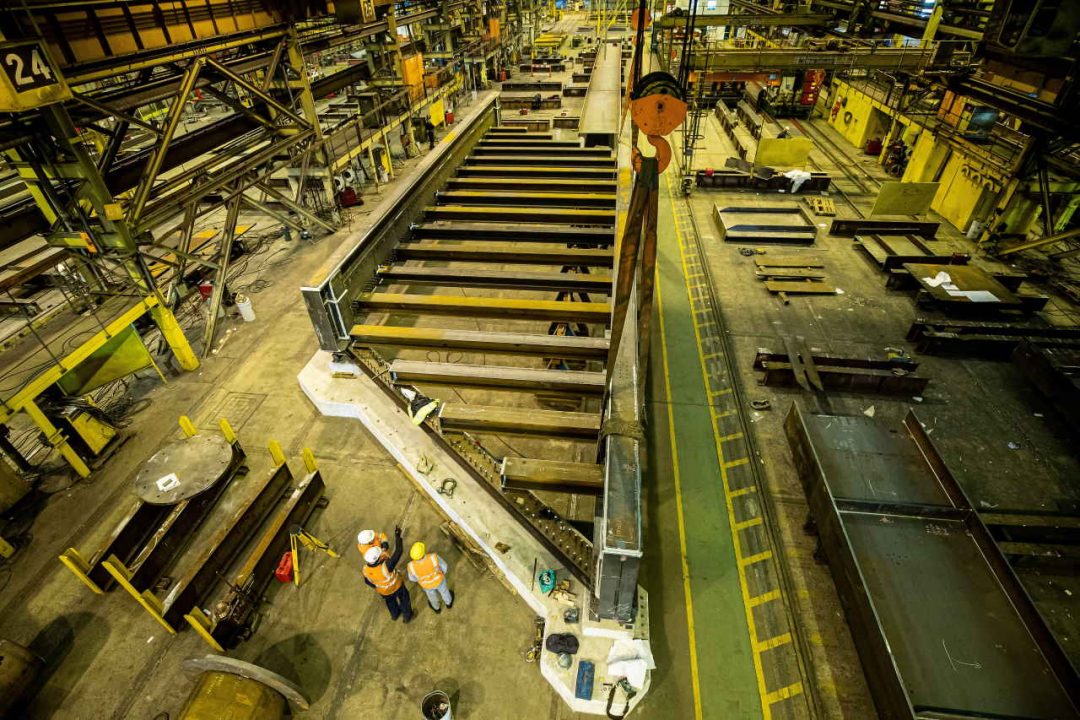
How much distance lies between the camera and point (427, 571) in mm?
4867

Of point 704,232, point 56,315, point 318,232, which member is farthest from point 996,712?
point 318,232

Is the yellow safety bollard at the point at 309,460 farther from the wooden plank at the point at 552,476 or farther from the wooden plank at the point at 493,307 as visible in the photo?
the wooden plank at the point at 552,476

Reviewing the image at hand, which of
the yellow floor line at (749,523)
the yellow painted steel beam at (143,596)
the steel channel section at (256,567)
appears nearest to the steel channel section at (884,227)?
the yellow floor line at (749,523)

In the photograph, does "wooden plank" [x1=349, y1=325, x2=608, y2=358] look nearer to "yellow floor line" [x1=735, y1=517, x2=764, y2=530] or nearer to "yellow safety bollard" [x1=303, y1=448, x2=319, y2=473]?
"yellow safety bollard" [x1=303, y1=448, x2=319, y2=473]

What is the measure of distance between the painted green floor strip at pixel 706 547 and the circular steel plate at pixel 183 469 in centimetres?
626

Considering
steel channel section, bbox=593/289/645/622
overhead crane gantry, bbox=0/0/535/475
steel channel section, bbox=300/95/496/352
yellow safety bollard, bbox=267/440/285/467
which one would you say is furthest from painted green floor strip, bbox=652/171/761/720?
overhead crane gantry, bbox=0/0/535/475

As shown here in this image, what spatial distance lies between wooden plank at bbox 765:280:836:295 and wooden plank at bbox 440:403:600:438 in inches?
320

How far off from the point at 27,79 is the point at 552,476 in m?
7.61

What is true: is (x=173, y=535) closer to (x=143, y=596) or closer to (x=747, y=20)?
(x=143, y=596)

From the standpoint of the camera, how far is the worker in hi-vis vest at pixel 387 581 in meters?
4.70

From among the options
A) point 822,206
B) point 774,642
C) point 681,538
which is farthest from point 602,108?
point 774,642

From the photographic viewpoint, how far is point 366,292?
6.02m

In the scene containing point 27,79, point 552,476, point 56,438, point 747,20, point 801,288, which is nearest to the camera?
point 552,476

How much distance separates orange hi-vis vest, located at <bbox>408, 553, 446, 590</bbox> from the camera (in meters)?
4.85
